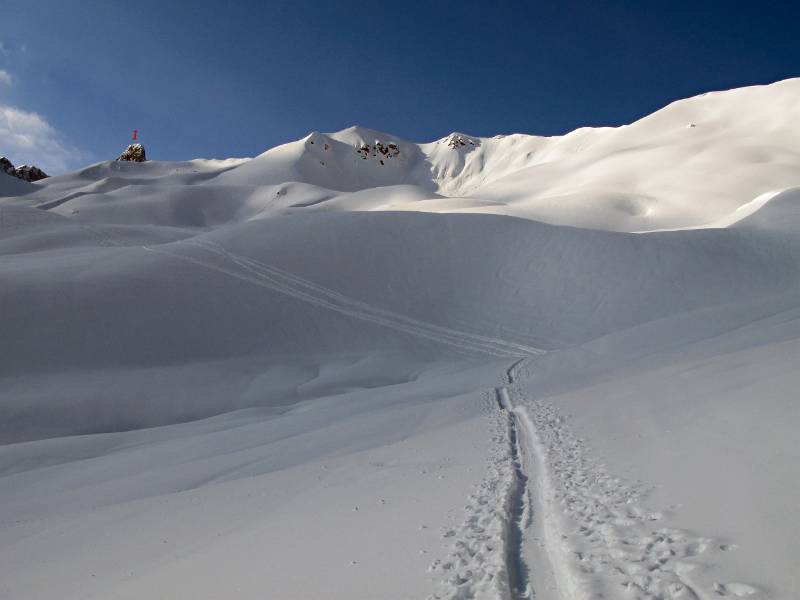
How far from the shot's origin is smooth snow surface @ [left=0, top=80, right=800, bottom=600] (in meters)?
3.65

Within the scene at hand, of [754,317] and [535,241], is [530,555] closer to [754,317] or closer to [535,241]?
[754,317]

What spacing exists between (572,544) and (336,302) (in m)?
20.6

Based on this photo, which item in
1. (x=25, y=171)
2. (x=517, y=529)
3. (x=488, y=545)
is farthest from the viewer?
(x=25, y=171)

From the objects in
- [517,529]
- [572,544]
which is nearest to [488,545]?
[517,529]

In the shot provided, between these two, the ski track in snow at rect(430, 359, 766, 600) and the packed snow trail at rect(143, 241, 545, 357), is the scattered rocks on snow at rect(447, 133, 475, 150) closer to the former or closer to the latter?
the packed snow trail at rect(143, 241, 545, 357)

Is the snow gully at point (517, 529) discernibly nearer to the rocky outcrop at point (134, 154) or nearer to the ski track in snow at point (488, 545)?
the ski track in snow at point (488, 545)

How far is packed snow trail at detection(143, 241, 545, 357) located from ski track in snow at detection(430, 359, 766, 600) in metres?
14.5

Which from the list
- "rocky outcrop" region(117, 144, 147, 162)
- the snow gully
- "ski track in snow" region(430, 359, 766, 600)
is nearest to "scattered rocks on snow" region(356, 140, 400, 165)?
"rocky outcrop" region(117, 144, 147, 162)

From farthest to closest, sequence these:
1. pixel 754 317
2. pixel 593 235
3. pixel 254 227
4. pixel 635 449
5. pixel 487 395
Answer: pixel 254 227
pixel 593 235
pixel 754 317
pixel 487 395
pixel 635 449

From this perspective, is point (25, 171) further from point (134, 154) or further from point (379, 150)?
point (379, 150)

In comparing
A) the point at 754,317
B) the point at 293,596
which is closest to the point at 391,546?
the point at 293,596

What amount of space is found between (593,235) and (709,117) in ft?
214

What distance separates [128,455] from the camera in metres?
9.86

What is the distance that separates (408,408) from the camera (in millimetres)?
10539
